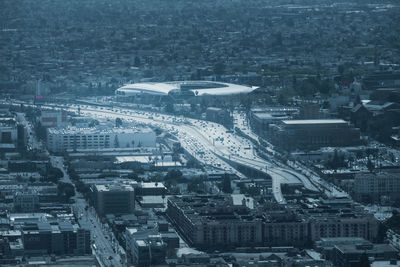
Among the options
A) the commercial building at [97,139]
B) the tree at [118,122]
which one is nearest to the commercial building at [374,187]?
the commercial building at [97,139]

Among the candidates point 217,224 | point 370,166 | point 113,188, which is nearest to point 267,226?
point 217,224

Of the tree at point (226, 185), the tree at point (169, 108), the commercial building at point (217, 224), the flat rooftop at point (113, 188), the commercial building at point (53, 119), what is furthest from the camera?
the tree at point (169, 108)

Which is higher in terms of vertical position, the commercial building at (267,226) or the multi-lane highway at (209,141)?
the commercial building at (267,226)

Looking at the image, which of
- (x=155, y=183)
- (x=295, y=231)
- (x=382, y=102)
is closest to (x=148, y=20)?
(x=382, y=102)

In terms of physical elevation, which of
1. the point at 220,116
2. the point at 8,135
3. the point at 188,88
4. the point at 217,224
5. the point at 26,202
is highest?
the point at 217,224

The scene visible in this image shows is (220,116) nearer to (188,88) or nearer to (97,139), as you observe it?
(97,139)

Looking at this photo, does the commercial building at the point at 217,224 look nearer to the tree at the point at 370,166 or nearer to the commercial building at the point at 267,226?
the commercial building at the point at 267,226

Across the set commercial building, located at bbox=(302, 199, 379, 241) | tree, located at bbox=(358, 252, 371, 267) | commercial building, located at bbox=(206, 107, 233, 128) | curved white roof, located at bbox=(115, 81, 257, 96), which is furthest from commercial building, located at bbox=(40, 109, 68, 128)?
tree, located at bbox=(358, 252, 371, 267)

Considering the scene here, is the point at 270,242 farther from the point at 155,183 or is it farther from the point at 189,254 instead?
the point at 155,183
